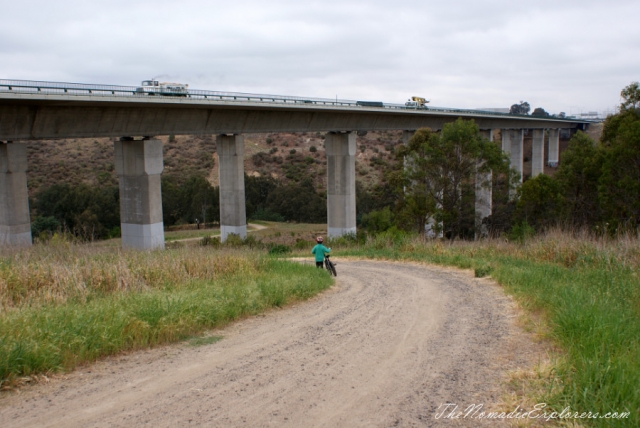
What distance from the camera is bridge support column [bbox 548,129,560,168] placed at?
3770 inches

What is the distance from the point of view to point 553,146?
9662 cm

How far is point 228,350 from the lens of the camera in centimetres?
848

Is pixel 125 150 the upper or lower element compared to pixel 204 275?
upper

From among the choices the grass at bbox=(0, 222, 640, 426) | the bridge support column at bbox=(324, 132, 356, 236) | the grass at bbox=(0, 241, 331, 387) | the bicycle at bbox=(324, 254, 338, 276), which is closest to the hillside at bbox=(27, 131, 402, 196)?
the bridge support column at bbox=(324, 132, 356, 236)

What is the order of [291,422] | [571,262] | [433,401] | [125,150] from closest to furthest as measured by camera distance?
[291,422]
[433,401]
[571,262]
[125,150]

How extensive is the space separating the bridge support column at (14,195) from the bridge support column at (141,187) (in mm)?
5519

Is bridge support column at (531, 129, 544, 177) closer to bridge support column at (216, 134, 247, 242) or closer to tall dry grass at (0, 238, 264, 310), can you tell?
bridge support column at (216, 134, 247, 242)

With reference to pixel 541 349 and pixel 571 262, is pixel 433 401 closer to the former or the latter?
pixel 541 349

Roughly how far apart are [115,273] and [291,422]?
681 cm

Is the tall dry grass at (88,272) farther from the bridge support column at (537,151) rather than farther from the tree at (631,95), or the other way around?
the bridge support column at (537,151)

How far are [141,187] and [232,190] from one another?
26.2 ft

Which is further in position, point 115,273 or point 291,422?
point 115,273

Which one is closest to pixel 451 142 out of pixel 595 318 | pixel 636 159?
pixel 636 159

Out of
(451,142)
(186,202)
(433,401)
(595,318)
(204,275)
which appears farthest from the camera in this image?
(186,202)
